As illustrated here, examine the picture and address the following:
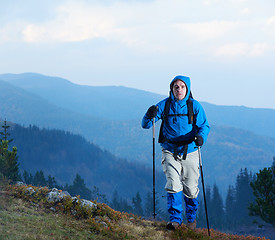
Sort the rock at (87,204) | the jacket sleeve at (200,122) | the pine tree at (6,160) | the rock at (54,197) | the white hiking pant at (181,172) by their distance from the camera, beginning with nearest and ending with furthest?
the white hiking pant at (181,172), the jacket sleeve at (200,122), the rock at (87,204), the rock at (54,197), the pine tree at (6,160)

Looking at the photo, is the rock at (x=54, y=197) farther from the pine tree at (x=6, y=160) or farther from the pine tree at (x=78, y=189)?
the pine tree at (x=78, y=189)

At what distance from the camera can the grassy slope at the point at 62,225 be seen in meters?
7.14

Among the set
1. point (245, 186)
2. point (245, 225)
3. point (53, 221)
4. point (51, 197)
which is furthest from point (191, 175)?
point (245, 186)

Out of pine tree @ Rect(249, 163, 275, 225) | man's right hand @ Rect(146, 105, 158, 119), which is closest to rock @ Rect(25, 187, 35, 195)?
man's right hand @ Rect(146, 105, 158, 119)

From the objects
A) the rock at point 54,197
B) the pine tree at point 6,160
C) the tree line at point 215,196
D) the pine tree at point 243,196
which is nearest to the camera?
the rock at point 54,197

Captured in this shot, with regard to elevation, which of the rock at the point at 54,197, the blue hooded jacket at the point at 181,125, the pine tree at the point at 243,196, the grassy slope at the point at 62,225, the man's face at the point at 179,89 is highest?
the man's face at the point at 179,89

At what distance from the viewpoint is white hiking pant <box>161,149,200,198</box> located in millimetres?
7785

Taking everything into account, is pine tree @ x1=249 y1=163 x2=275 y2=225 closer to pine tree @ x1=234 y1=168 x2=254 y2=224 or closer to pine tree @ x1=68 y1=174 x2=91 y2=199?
pine tree @ x1=68 y1=174 x2=91 y2=199

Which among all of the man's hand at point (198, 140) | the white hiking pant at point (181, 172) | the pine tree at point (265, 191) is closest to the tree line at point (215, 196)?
the pine tree at point (265, 191)

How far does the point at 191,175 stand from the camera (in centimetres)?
804

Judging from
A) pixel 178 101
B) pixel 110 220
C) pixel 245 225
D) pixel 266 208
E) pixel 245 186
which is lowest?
pixel 245 225

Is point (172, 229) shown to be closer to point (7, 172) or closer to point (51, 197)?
point (51, 197)

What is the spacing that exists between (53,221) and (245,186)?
104584 mm

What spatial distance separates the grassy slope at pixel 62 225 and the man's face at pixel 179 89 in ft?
11.0
